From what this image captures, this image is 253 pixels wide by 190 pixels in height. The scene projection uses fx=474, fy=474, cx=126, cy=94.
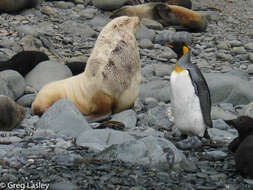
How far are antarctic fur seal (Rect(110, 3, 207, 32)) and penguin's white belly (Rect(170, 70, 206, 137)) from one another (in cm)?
708

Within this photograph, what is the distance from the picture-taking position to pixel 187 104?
495 centimetres

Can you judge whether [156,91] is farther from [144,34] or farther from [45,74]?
[144,34]

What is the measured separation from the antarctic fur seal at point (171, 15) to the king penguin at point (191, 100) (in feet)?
23.1

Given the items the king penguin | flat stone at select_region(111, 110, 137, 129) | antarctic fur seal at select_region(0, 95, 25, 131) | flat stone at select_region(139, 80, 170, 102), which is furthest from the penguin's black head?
flat stone at select_region(139, 80, 170, 102)

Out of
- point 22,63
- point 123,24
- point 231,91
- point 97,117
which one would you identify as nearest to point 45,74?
point 22,63

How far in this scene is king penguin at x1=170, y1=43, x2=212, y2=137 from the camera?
4.92 metres

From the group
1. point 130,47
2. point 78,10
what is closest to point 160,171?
point 130,47

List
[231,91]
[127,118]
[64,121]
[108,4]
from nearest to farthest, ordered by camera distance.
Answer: [64,121] → [127,118] → [231,91] → [108,4]

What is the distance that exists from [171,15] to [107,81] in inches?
261

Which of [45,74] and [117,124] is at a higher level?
[117,124]

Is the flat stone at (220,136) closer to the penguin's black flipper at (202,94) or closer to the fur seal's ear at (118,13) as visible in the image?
the penguin's black flipper at (202,94)

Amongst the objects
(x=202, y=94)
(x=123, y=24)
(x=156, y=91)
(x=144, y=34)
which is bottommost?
(x=144, y=34)

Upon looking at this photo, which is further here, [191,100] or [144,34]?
[144,34]

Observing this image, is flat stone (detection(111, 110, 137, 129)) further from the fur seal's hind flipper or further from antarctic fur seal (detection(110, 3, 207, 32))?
antarctic fur seal (detection(110, 3, 207, 32))
